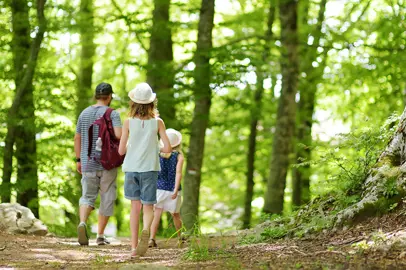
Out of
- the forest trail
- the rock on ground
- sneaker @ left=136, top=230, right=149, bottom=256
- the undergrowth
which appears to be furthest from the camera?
the rock on ground

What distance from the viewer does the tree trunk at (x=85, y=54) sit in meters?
15.6

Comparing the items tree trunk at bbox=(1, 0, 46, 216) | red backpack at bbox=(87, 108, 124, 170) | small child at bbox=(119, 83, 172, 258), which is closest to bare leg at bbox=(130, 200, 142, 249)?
small child at bbox=(119, 83, 172, 258)

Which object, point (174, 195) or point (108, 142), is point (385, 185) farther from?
point (108, 142)

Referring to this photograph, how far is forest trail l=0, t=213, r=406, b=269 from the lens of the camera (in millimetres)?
5752

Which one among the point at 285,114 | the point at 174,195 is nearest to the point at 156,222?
the point at 174,195

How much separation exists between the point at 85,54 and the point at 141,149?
15380mm

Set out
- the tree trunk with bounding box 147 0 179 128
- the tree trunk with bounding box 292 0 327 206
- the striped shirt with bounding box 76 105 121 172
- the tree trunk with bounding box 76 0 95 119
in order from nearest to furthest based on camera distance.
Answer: the striped shirt with bounding box 76 105 121 172, the tree trunk with bounding box 147 0 179 128, the tree trunk with bounding box 76 0 95 119, the tree trunk with bounding box 292 0 327 206

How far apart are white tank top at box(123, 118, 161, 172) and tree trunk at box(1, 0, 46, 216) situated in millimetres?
7168

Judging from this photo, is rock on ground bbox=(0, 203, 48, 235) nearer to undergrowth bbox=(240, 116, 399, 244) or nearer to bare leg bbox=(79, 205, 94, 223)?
bare leg bbox=(79, 205, 94, 223)

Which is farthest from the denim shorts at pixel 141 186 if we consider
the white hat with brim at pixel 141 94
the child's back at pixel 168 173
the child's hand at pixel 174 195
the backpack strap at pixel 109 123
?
the child's back at pixel 168 173

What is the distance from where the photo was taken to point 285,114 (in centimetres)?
1522

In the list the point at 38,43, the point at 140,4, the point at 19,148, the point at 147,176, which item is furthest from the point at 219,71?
the point at 140,4

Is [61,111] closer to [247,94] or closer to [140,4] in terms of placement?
[247,94]

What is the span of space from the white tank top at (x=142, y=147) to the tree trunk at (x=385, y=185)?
2276mm
